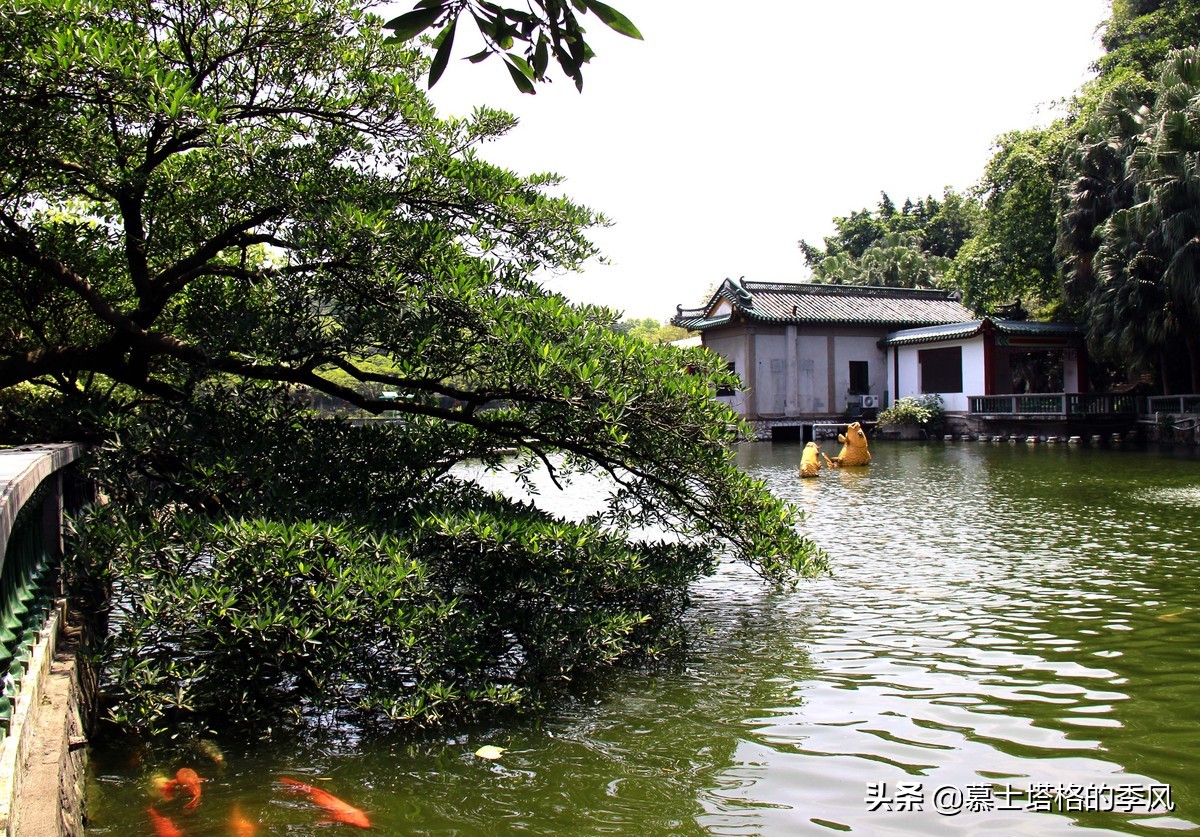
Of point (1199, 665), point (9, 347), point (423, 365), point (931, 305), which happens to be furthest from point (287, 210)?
point (931, 305)

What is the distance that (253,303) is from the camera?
538 cm

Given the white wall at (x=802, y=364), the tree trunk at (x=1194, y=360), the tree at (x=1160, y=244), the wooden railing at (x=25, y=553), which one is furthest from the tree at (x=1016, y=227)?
the wooden railing at (x=25, y=553)

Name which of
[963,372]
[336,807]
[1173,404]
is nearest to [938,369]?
[963,372]

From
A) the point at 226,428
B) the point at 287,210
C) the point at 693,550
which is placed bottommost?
the point at 693,550

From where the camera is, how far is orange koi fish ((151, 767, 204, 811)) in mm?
3730

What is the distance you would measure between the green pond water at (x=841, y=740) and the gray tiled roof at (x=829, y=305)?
82.1ft

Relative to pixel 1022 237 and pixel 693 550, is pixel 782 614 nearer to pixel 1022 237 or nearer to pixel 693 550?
pixel 693 550

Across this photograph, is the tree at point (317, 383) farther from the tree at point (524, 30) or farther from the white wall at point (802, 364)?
the white wall at point (802, 364)

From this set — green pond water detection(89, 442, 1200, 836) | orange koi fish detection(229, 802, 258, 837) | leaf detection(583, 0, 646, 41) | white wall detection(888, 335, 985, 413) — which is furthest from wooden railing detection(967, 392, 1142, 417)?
leaf detection(583, 0, 646, 41)

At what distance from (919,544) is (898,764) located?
593cm

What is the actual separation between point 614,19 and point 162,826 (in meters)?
3.22

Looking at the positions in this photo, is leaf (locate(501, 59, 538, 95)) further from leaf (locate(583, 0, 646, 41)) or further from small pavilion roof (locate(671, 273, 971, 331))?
small pavilion roof (locate(671, 273, 971, 331))

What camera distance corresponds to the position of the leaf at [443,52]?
2.27 m

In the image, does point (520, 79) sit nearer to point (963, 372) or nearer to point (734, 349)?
point (963, 372)
